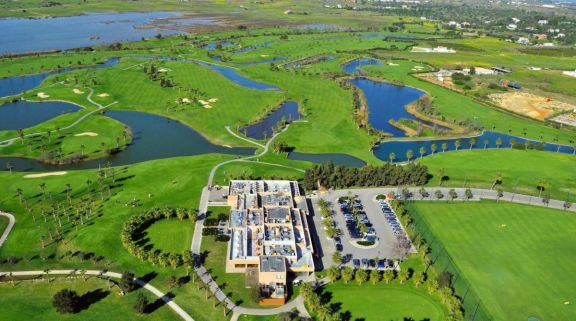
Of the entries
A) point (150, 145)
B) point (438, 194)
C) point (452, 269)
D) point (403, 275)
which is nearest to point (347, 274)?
point (403, 275)

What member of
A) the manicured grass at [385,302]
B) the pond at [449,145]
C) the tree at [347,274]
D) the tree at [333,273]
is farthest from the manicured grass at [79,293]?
the pond at [449,145]

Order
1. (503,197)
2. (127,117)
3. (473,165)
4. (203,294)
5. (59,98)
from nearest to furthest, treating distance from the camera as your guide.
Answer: (203,294) < (503,197) < (473,165) < (127,117) < (59,98)

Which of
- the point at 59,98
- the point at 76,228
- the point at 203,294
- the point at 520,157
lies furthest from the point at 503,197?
the point at 59,98

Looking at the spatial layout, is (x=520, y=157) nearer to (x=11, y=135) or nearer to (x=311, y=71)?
(x=311, y=71)

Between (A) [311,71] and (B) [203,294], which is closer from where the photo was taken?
(B) [203,294]

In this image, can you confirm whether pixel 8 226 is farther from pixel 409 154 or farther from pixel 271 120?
pixel 409 154

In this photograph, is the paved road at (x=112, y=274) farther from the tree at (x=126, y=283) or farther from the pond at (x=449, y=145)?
the pond at (x=449, y=145)
